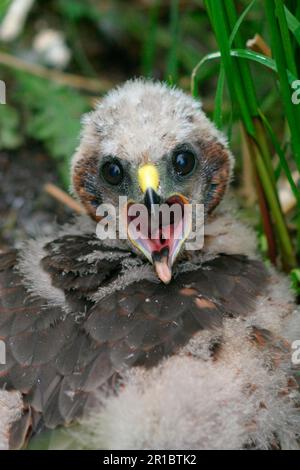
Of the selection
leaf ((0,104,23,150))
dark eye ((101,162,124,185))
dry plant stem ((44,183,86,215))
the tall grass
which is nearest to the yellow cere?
dark eye ((101,162,124,185))

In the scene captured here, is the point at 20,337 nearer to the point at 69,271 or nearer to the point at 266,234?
the point at 69,271

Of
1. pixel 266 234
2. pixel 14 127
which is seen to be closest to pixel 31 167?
pixel 14 127

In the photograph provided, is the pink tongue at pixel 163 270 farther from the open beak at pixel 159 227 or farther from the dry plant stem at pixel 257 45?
the dry plant stem at pixel 257 45

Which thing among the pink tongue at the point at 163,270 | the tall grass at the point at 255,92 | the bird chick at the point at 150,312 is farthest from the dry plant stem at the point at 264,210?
the pink tongue at the point at 163,270

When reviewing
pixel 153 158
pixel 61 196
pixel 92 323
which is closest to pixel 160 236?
pixel 153 158

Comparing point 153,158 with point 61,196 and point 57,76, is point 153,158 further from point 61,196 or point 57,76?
point 57,76
